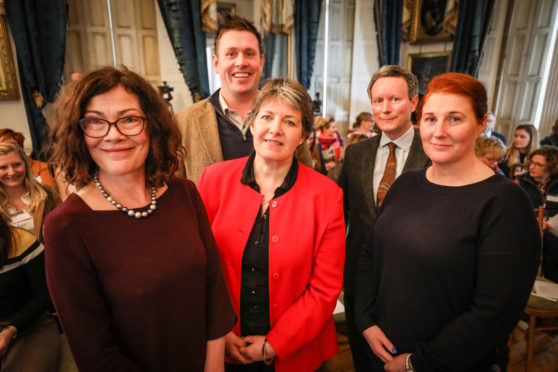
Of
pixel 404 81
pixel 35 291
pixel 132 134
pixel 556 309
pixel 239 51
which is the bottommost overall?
pixel 556 309

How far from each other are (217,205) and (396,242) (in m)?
0.82

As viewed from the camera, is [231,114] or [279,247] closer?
[279,247]

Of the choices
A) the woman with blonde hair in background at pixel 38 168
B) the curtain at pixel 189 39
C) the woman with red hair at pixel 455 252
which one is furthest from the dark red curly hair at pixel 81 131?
the curtain at pixel 189 39

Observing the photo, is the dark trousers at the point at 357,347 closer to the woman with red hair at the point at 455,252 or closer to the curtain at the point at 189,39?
the woman with red hair at the point at 455,252

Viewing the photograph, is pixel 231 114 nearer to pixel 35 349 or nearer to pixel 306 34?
pixel 35 349

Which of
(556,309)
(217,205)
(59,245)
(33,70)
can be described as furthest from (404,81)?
(33,70)

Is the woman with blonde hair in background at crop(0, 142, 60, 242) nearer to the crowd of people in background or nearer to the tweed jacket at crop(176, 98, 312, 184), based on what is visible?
the crowd of people in background

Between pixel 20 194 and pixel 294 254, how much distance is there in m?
2.46

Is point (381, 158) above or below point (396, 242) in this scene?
above

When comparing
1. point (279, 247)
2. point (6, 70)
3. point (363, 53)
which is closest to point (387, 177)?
point (279, 247)

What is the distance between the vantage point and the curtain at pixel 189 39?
5.53 meters

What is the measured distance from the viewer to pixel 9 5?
456 cm

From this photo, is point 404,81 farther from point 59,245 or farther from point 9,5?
point 9,5

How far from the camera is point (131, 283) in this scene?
0.99 m
